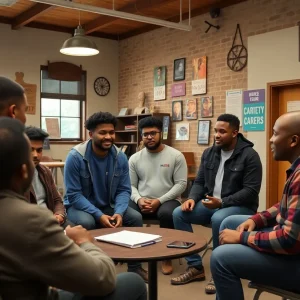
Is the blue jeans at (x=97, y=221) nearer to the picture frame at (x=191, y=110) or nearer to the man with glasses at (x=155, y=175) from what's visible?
the man with glasses at (x=155, y=175)

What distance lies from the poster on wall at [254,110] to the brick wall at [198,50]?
0.92 feet

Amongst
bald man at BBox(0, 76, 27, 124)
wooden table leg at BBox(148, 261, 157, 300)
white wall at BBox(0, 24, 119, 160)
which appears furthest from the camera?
white wall at BBox(0, 24, 119, 160)

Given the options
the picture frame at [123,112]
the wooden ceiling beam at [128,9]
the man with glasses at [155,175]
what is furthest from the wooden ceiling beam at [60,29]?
the man with glasses at [155,175]

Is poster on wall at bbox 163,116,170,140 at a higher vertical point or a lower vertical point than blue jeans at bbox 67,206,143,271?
higher

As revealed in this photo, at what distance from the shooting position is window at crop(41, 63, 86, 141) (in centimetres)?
889

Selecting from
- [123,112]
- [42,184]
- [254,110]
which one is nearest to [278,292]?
[42,184]

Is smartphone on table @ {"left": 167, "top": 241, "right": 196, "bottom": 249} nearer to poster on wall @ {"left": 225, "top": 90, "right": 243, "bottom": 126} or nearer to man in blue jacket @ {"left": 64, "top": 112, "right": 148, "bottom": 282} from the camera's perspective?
man in blue jacket @ {"left": 64, "top": 112, "right": 148, "bottom": 282}

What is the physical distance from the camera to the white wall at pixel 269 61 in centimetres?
593

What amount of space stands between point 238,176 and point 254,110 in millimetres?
3211

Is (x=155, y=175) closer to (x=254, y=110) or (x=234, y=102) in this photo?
(x=254, y=110)

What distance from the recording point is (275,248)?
1995 mm

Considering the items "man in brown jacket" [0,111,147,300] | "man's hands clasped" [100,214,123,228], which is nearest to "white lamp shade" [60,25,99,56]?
"man's hands clasped" [100,214,123,228]

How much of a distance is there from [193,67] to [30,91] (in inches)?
131

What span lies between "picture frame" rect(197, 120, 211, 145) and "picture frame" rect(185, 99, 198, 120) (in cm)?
20
